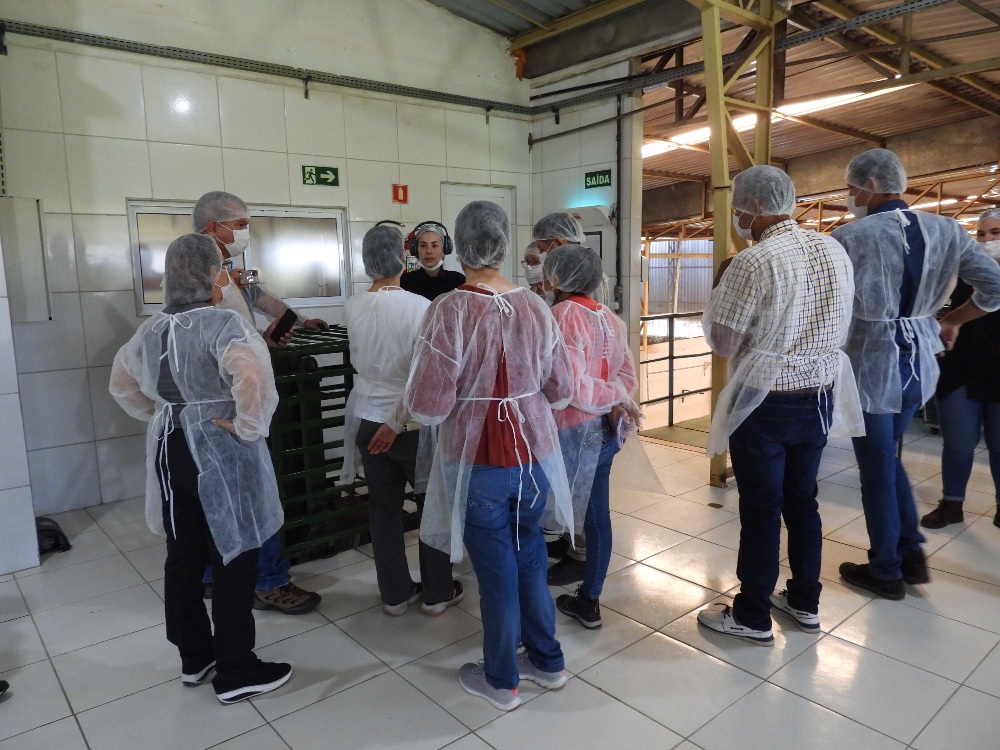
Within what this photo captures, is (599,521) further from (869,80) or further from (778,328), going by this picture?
(869,80)

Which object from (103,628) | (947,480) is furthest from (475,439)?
(947,480)

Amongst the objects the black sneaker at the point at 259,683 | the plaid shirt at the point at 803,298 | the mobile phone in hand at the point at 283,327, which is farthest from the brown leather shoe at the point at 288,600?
the plaid shirt at the point at 803,298

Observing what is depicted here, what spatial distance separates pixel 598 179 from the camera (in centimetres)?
520

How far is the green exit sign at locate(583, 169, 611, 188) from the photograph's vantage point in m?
5.13

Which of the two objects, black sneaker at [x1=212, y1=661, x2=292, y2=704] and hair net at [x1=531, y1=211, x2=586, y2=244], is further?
hair net at [x1=531, y1=211, x2=586, y2=244]

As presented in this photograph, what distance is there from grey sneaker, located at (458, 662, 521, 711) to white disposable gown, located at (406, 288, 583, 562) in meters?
0.49

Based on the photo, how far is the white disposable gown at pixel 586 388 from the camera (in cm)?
233

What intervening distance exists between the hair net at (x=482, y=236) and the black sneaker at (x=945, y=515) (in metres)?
2.90

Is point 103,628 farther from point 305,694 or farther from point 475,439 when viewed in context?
point 475,439

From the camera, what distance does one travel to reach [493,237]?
198 cm

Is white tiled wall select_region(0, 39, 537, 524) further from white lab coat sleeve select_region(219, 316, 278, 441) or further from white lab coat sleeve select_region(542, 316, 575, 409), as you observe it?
white lab coat sleeve select_region(542, 316, 575, 409)

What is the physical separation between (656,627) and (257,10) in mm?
4395

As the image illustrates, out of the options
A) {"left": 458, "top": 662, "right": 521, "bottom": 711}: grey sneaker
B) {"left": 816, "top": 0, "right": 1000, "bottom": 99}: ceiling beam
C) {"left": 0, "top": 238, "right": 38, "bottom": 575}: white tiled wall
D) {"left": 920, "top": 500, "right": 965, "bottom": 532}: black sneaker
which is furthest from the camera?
{"left": 816, "top": 0, "right": 1000, "bottom": 99}: ceiling beam

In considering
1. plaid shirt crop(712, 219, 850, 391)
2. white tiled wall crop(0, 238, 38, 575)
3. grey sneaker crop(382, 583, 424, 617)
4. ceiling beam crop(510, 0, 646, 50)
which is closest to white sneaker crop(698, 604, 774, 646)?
plaid shirt crop(712, 219, 850, 391)
